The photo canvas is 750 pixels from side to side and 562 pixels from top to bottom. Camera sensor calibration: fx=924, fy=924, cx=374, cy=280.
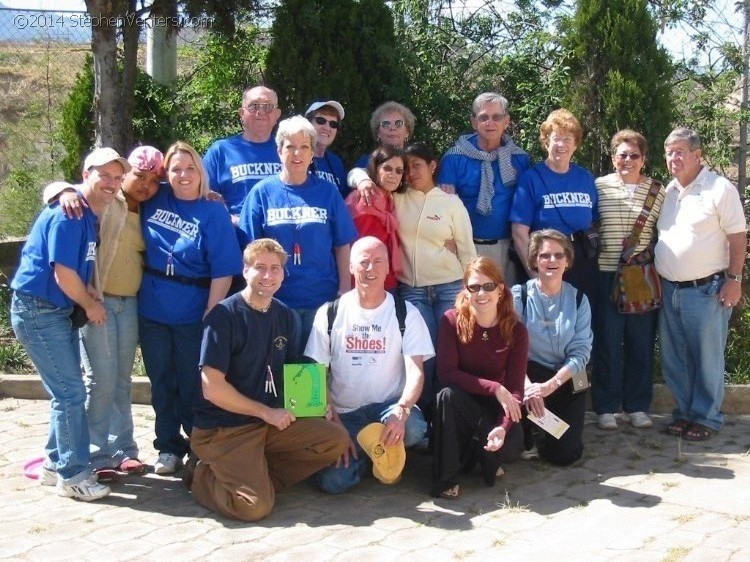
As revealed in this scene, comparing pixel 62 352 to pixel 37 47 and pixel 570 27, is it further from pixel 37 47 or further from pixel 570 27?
pixel 37 47

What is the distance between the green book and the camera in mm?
4797

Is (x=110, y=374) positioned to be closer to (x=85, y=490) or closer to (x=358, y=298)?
(x=85, y=490)

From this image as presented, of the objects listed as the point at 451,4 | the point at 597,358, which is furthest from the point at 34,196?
the point at 597,358

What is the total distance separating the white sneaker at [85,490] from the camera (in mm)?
4773

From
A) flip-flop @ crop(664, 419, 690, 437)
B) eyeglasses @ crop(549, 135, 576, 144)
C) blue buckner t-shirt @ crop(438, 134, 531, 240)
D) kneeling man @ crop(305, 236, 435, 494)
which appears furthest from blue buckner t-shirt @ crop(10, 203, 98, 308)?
flip-flop @ crop(664, 419, 690, 437)

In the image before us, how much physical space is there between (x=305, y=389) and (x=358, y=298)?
0.58 meters

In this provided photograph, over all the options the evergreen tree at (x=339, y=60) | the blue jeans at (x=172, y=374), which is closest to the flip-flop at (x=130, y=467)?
the blue jeans at (x=172, y=374)

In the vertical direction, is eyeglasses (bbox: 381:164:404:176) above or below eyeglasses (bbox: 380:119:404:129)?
below

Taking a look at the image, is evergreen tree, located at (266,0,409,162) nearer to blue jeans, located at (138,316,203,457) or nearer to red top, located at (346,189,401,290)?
red top, located at (346,189,401,290)

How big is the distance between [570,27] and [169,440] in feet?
14.1

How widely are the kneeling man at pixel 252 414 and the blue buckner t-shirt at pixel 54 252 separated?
0.71 metres

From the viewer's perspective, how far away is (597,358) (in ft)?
20.4

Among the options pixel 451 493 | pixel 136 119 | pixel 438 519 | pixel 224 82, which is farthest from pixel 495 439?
pixel 136 119

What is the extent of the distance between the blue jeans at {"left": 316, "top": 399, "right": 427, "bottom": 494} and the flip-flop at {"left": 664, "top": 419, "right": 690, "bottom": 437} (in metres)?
1.84
